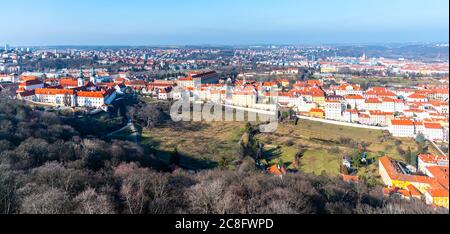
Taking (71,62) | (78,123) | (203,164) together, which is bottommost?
(203,164)

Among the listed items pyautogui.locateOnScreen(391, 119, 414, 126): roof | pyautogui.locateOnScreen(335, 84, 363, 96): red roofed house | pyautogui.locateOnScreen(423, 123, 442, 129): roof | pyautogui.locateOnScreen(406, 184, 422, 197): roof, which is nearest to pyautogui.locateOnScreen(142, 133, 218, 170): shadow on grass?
pyautogui.locateOnScreen(406, 184, 422, 197): roof

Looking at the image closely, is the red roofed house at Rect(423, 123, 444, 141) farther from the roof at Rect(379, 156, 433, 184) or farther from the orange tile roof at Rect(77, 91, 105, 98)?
the orange tile roof at Rect(77, 91, 105, 98)

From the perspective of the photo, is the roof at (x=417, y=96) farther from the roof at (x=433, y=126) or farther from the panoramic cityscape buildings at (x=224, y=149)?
the roof at (x=433, y=126)

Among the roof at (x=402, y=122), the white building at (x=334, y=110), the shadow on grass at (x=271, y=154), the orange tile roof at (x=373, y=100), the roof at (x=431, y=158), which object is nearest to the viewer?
the roof at (x=431, y=158)

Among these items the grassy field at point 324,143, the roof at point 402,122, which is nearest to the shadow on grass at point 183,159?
the grassy field at point 324,143

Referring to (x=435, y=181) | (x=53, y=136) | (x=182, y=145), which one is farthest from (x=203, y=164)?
(x=435, y=181)

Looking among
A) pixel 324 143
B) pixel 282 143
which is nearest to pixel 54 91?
pixel 282 143

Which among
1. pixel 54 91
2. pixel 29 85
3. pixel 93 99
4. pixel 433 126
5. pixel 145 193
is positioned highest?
pixel 29 85

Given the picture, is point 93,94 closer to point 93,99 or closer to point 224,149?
point 93,99

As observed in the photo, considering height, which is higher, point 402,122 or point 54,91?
point 54,91

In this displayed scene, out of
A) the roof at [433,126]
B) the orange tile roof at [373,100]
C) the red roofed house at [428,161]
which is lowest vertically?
the red roofed house at [428,161]
